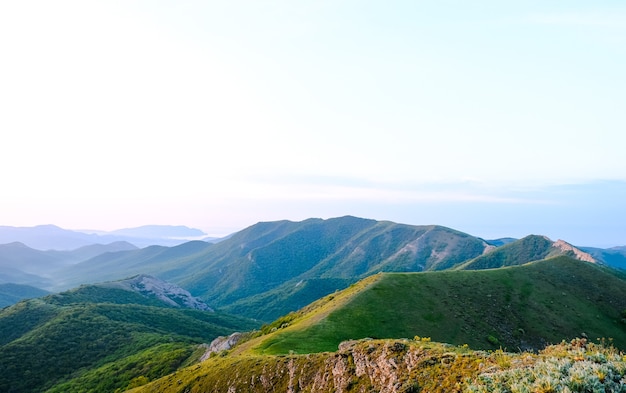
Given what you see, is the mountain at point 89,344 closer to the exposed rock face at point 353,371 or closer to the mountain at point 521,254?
the exposed rock face at point 353,371

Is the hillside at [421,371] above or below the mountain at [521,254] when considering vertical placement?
above

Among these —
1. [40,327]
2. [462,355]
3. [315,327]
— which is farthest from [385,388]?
[40,327]

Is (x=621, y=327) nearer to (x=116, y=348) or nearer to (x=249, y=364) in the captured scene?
(x=249, y=364)

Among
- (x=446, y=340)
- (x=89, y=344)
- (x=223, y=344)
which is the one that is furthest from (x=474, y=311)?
(x=89, y=344)

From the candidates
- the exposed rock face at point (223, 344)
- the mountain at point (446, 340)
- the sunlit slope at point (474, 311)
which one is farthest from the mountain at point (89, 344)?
the sunlit slope at point (474, 311)

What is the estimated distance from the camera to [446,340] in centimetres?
5138

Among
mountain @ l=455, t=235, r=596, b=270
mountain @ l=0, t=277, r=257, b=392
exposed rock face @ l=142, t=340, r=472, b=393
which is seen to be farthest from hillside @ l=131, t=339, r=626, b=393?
mountain @ l=455, t=235, r=596, b=270

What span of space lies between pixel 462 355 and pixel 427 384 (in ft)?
8.15

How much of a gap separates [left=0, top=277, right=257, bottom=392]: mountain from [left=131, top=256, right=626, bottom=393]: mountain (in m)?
37.2

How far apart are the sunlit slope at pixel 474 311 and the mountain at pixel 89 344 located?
3817cm

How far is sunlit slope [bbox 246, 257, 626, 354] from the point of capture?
157 ft

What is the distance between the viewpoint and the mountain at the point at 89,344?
8244 cm

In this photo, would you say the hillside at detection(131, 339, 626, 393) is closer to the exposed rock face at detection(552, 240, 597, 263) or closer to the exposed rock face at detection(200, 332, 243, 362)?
the exposed rock face at detection(200, 332, 243, 362)

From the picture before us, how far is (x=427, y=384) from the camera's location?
17969mm
